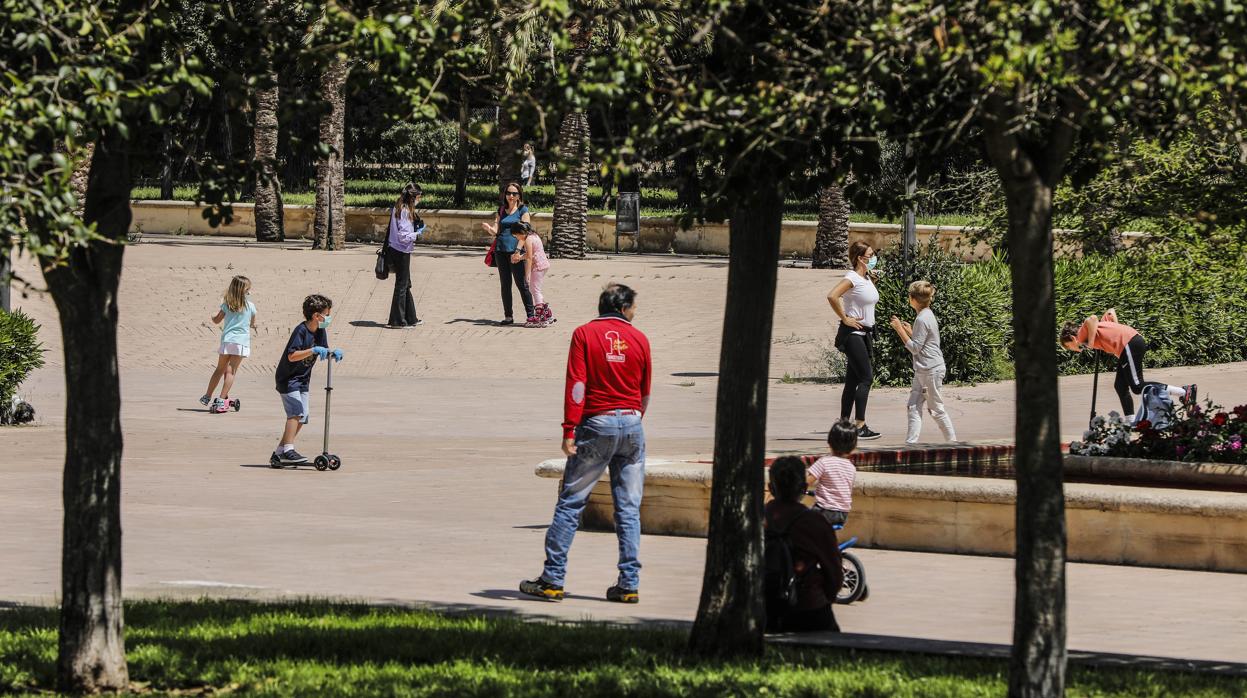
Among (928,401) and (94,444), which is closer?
(94,444)

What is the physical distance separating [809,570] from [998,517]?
289 centimetres

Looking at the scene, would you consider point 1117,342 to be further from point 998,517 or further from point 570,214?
point 570,214

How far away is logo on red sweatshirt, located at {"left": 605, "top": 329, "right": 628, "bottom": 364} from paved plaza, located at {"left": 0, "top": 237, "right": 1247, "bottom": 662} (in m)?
1.28

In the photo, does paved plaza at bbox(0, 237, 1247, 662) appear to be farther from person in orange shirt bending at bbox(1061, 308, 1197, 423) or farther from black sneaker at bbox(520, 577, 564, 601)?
person in orange shirt bending at bbox(1061, 308, 1197, 423)

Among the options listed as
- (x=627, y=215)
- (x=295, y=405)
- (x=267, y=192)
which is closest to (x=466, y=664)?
(x=295, y=405)

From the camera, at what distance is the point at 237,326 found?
18.4 m

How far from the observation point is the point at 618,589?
30.3 ft

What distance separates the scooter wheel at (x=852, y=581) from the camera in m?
9.21

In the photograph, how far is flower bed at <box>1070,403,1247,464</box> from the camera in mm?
12008

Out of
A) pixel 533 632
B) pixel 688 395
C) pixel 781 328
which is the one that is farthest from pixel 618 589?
pixel 781 328

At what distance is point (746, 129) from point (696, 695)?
2.13 meters

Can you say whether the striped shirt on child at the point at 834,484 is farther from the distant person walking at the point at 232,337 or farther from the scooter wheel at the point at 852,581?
the distant person walking at the point at 232,337

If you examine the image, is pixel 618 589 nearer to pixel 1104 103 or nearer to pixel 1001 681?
pixel 1001 681

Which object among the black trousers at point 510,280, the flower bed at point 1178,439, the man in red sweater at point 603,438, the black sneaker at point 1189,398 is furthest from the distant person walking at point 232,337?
the man in red sweater at point 603,438
